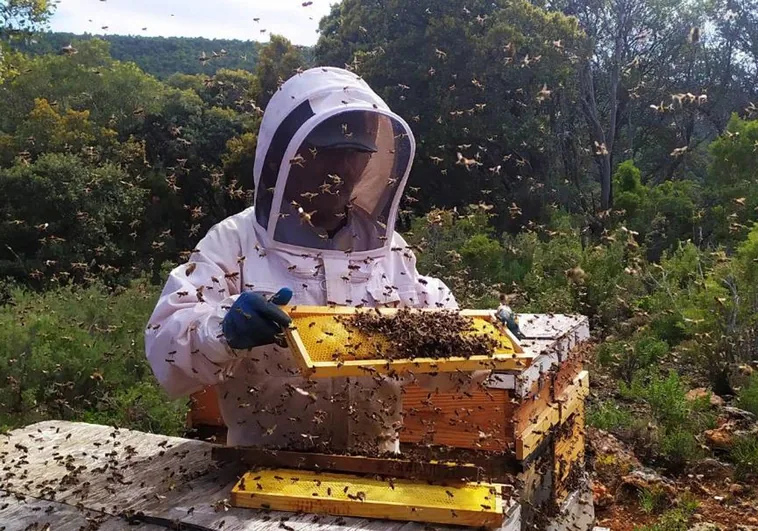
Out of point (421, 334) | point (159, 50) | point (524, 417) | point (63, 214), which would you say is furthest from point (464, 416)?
point (159, 50)

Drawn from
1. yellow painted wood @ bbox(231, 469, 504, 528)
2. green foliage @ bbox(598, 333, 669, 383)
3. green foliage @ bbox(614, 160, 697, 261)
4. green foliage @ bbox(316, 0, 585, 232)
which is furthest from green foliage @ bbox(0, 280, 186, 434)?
green foliage @ bbox(316, 0, 585, 232)

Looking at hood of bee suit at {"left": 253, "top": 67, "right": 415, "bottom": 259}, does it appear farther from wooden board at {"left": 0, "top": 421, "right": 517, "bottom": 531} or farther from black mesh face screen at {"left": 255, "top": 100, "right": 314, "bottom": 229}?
wooden board at {"left": 0, "top": 421, "right": 517, "bottom": 531}

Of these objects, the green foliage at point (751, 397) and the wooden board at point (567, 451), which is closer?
the wooden board at point (567, 451)

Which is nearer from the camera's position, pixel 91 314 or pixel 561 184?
pixel 91 314

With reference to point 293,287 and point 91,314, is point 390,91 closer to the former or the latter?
point 91,314

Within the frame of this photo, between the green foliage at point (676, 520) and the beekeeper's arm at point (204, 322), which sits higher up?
the beekeeper's arm at point (204, 322)

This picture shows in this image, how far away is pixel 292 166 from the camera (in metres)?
2.95

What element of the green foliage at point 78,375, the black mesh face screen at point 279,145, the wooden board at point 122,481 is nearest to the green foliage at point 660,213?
the green foliage at point 78,375

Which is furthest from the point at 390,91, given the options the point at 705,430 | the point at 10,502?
the point at 10,502

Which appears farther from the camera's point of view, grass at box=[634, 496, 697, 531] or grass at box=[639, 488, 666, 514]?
grass at box=[639, 488, 666, 514]

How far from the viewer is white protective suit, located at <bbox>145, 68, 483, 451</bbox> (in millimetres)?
2459

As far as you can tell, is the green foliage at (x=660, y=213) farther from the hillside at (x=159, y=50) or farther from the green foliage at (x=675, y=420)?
the hillside at (x=159, y=50)

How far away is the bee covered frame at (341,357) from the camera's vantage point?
74.7 inches

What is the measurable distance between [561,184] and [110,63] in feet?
83.5
